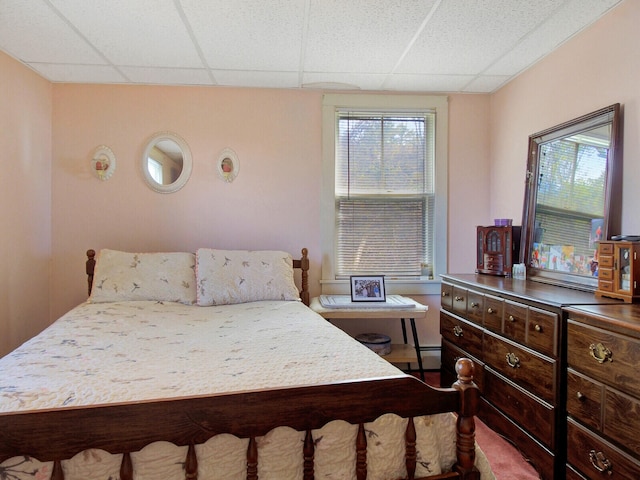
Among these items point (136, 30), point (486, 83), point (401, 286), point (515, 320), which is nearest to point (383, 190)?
point (401, 286)

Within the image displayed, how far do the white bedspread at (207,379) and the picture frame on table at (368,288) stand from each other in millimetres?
1068

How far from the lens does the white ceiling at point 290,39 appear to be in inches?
82.0

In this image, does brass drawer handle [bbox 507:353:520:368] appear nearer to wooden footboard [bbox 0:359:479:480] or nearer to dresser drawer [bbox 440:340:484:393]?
dresser drawer [bbox 440:340:484:393]

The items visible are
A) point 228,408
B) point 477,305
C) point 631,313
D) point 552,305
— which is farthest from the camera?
point 477,305

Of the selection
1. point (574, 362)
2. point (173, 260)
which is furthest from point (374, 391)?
point (173, 260)

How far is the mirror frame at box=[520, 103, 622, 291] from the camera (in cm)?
201

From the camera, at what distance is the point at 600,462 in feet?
4.94

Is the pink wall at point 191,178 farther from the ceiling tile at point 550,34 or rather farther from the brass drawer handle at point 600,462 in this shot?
the brass drawer handle at point 600,462

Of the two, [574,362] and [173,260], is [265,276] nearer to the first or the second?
[173,260]

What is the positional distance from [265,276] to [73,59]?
194 centimetres

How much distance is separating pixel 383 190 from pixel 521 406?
1891 millimetres

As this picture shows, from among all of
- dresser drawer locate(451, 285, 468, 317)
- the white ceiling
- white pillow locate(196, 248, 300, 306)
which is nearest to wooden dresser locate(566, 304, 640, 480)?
dresser drawer locate(451, 285, 468, 317)

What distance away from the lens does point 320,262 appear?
3.31 metres

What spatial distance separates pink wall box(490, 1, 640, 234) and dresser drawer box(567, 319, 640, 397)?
0.71m
